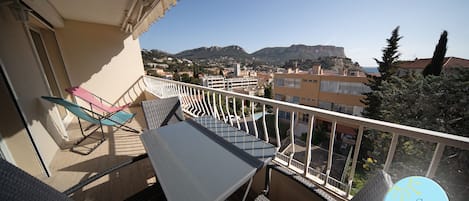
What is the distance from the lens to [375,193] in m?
0.68

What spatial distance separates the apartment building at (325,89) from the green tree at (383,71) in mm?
841

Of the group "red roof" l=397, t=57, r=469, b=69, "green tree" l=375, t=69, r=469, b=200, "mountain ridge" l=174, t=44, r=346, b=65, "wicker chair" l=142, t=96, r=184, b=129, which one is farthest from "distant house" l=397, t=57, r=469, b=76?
"mountain ridge" l=174, t=44, r=346, b=65

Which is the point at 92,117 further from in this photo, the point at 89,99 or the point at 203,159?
the point at 203,159

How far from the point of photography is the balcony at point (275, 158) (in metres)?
1.03

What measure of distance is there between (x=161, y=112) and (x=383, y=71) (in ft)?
53.6

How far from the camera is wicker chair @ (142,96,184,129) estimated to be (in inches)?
84.0

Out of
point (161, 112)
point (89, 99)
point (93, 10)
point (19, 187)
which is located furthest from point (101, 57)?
point (19, 187)

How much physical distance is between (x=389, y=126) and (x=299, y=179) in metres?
0.67

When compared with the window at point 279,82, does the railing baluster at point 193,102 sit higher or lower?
A: higher

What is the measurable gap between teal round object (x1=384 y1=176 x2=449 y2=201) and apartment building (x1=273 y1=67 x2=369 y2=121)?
16.1 metres

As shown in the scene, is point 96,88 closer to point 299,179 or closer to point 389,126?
point 299,179

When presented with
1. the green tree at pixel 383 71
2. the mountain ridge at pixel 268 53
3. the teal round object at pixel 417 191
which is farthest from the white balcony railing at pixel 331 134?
the mountain ridge at pixel 268 53

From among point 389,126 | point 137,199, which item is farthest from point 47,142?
point 389,126

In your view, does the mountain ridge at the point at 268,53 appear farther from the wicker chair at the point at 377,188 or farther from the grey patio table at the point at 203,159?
the wicker chair at the point at 377,188
